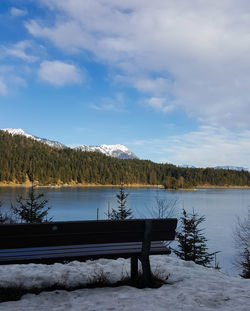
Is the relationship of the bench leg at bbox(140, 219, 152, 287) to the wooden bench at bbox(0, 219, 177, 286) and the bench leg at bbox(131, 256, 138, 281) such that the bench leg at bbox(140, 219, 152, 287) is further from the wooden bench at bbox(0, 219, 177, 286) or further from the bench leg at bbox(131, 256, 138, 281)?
the bench leg at bbox(131, 256, 138, 281)

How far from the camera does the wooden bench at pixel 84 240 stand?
4.17 meters

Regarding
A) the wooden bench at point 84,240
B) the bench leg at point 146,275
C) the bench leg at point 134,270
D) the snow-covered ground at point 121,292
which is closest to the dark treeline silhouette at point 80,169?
the snow-covered ground at point 121,292

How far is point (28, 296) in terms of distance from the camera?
398cm

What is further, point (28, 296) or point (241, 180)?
point (241, 180)

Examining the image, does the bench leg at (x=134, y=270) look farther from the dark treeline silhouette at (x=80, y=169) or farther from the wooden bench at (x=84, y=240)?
the dark treeline silhouette at (x=80, y=169)

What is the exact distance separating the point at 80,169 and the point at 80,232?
528ft

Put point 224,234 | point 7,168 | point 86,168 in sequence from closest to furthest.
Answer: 1. point 224,234
2. point 7,168
3. point 86,168

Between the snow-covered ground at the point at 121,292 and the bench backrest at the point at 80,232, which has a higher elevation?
the bench backrest at the point at 80,232

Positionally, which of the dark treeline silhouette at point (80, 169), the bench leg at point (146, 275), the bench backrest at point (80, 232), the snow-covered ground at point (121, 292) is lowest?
the snow-covered ground at point (121, 292)

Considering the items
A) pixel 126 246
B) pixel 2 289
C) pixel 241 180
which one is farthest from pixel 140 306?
pixel 241 180

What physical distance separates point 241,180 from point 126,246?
7279 inches

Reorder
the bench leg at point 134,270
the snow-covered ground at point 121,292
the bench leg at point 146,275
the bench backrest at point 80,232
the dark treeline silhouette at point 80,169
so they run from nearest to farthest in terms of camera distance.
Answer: the snow-covered ground at point 121,292 < the bench backrest at point 80,232 < the bench leg at point 146,275 < the bench leg at point 134,270 < the dark treeline silhouette at point 80,169

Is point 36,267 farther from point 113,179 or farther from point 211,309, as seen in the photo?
point 113,179

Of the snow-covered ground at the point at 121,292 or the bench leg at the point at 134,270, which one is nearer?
the snow-covered ground at the point at 121,292
